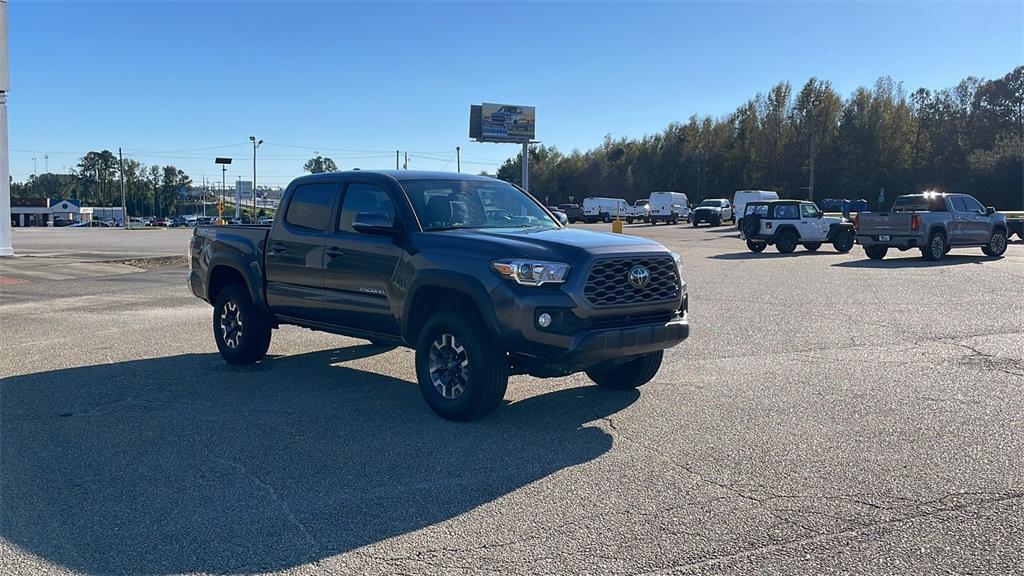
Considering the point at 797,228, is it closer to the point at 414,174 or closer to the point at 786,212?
the point at 786,212

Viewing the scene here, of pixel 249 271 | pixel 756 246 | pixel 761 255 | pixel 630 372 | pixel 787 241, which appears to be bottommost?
pixel 630 372

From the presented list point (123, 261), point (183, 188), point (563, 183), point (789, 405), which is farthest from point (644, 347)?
point (183, 188)

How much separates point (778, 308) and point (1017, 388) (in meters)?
5.85

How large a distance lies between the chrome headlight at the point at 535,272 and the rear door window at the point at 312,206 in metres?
2.42

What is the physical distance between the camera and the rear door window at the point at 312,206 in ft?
26.1

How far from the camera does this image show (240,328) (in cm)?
882

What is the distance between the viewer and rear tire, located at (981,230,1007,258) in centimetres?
2512

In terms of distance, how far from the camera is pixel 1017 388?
776 cm

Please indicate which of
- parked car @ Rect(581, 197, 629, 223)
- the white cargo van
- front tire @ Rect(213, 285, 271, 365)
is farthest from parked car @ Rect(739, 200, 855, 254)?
parked car @ Rect(581, 197, 629, 223)

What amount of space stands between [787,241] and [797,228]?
515 mm

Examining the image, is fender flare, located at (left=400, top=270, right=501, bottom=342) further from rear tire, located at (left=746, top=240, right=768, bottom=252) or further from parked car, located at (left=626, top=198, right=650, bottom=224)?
parked car, located at (left=626, top=198, right=650, bottom=224)

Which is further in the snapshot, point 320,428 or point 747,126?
point 747,126

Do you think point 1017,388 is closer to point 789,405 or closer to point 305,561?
point 789,405

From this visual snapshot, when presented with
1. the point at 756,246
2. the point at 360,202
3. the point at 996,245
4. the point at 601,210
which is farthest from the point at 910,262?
the point at 601,210
